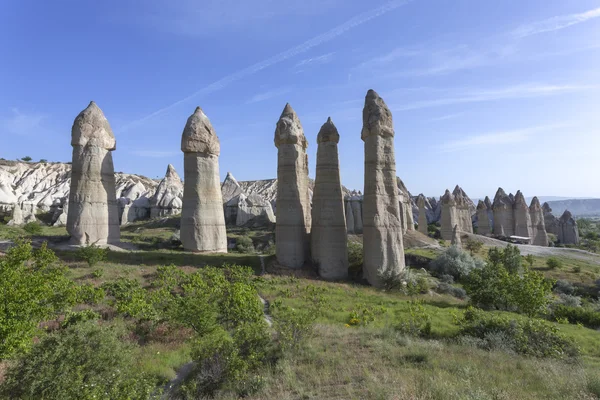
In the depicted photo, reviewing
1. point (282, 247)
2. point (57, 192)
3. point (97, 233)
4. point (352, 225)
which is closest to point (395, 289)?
point (282, 247)

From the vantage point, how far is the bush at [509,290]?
15031mm

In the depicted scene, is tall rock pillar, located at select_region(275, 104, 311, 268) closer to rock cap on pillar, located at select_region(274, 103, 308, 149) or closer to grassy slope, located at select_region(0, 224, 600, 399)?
rock cap on pillar, located at select_region(274, 103, 308, 149)

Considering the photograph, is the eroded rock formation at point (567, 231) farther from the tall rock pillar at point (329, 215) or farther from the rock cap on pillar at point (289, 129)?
the rock cap on pillar at point (289, 129)

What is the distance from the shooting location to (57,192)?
68.6 meters

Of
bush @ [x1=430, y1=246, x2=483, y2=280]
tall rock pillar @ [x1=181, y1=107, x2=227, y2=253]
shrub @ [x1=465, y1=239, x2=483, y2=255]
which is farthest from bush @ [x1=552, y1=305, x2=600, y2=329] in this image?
shrub @ [x1=465, y1=239, x2=483, y2=255]

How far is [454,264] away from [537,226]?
41.1 meters

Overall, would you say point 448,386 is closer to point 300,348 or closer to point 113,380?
point 300,348

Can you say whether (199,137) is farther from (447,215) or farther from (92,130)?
(447,215)

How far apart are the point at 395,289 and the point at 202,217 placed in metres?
13.6

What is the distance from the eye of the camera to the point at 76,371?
6828 mm

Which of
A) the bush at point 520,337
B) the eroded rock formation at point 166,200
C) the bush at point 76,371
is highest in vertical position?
the eroded rock formation at point 166,200

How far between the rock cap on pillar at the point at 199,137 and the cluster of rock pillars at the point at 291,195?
0.07m

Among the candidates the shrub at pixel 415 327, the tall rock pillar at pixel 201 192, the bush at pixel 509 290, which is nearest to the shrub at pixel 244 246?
the tall rock pillar at pixel 201 192

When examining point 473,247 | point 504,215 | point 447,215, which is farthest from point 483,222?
point 473,247
